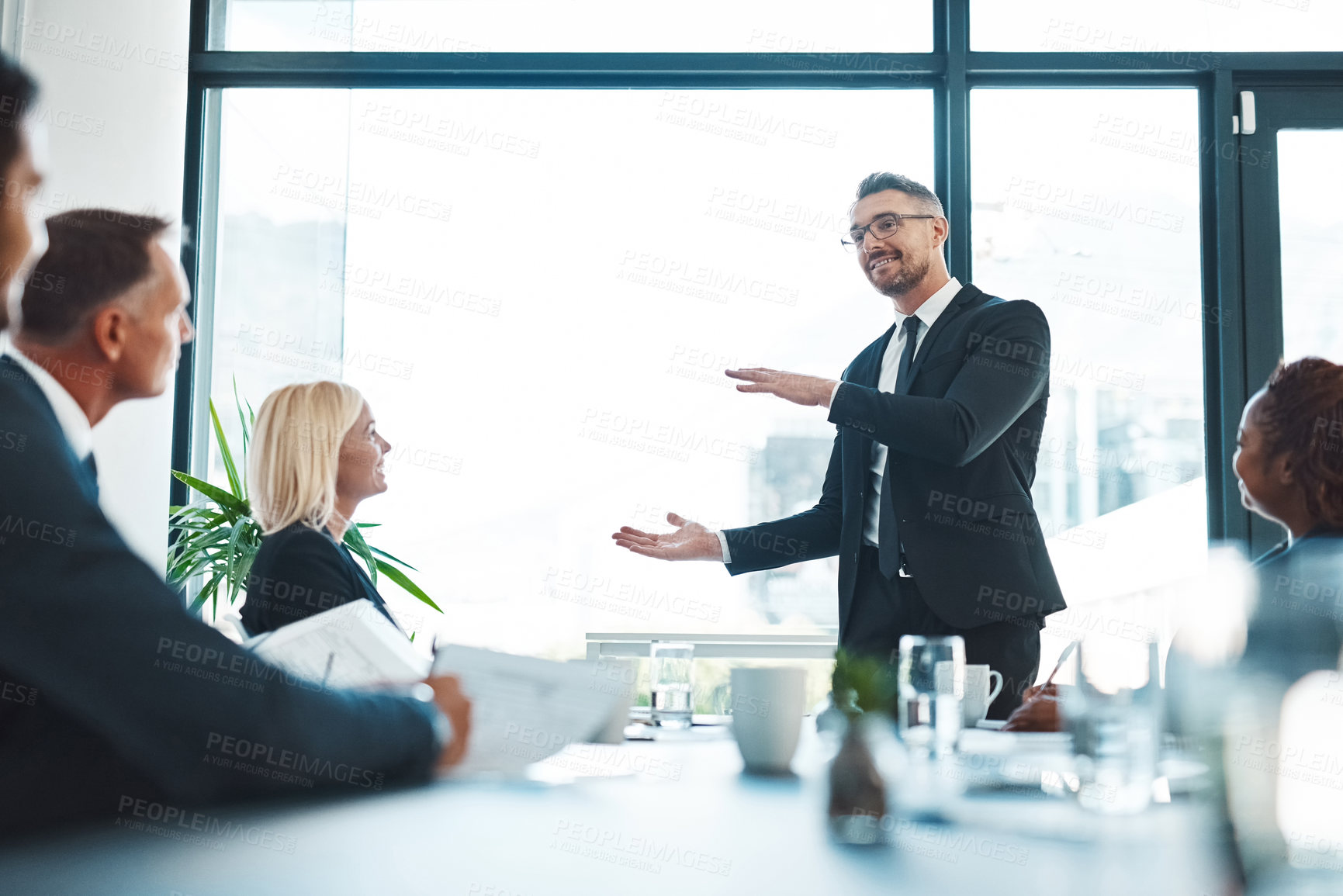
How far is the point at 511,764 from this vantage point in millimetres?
1035

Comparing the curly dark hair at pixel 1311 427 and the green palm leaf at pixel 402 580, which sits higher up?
the curly dark hair at pixel 1311 427

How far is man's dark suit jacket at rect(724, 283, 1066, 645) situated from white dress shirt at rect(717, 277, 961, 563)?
21 mm

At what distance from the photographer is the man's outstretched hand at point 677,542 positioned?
7.84 feet

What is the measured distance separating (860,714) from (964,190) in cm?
328

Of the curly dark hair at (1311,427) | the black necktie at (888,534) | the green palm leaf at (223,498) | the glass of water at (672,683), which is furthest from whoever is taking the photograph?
the green palm leaf at (223,498)

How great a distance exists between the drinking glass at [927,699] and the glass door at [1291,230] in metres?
2.91

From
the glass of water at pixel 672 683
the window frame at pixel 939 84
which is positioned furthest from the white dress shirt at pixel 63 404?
the window frame at pixel 939 84

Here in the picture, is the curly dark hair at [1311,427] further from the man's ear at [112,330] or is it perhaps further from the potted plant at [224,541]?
the potted plant at [224,541]

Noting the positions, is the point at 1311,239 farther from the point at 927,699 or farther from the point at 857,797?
the point at 857,797

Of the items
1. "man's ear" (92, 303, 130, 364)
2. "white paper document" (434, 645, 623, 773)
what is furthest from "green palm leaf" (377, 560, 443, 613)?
"white paper document" (434, 645, 623, 773)

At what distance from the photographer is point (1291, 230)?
12.4ft

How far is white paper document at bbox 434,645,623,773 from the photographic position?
40.8 inches

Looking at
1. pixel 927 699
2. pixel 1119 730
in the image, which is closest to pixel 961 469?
pixel 927 699

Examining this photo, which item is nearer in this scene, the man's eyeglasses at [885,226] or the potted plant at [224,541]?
the man's eyeglasses at [885,226]
